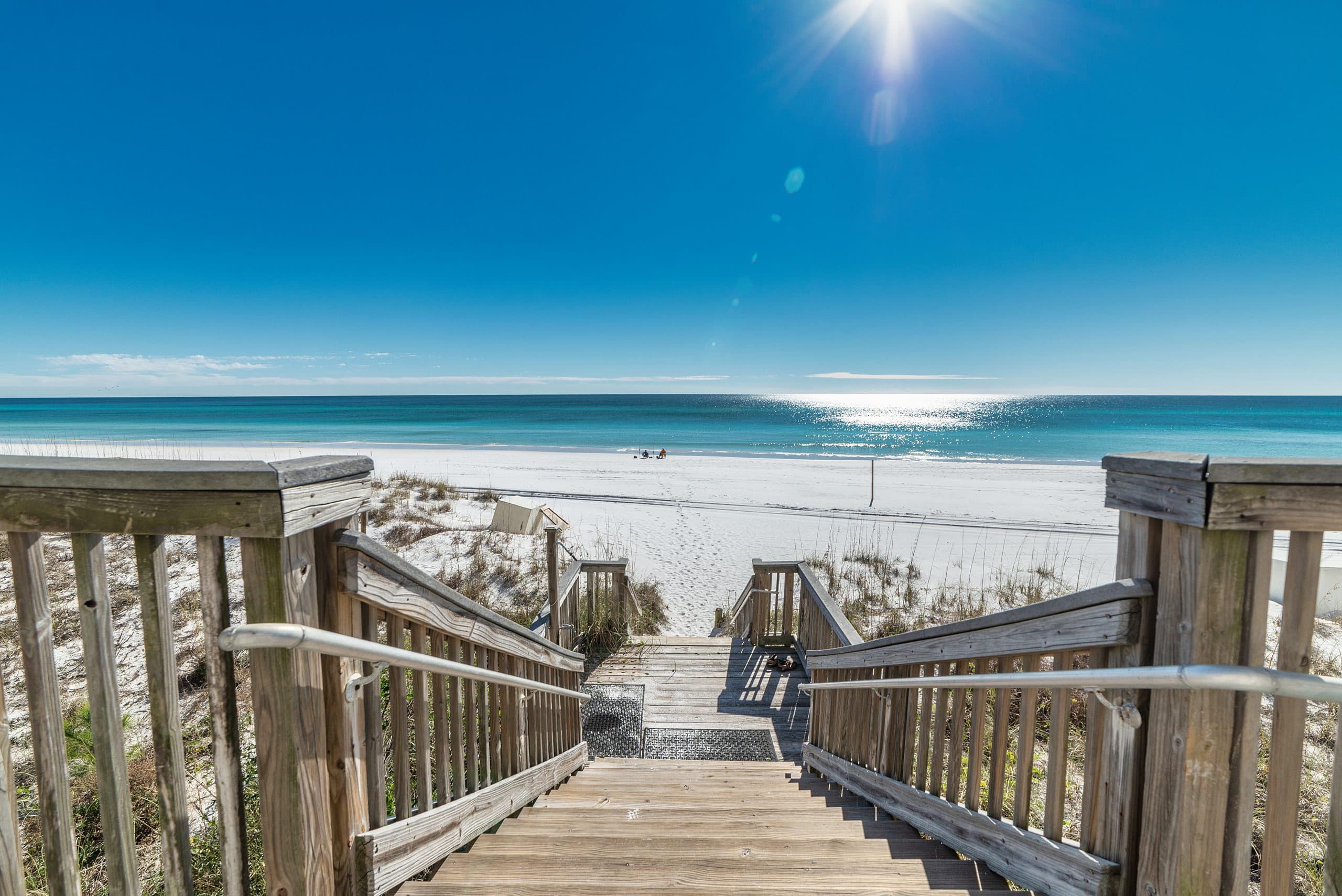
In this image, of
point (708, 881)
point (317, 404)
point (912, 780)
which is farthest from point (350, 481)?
point (317, 404)

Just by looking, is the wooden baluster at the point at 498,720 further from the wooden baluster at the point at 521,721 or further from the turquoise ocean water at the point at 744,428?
the turquoise ocean water at the point at 744,428

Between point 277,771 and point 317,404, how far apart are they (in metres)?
99.7

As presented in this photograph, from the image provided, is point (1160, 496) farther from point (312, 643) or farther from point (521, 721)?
point (521, 721)

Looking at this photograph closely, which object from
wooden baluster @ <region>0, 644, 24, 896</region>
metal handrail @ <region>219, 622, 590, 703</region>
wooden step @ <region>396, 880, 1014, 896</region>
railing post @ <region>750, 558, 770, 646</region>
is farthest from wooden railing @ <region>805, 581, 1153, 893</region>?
railing post @ <region>750, 558, 770, 646</region>

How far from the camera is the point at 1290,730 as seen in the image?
3.85ft

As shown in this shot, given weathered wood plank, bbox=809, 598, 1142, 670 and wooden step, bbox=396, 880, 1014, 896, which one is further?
wooden step, bbox=396, 880, 1014, 896

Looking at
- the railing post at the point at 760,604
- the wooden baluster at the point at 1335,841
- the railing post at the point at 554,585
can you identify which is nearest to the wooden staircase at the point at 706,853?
the wooden baluster at the point at 1335,841

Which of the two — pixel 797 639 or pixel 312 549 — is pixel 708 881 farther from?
pixel 797 639

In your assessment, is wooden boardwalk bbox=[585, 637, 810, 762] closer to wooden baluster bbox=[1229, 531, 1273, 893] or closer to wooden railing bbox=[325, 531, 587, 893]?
wooden railing bbox=[325, 531, 587, 893]

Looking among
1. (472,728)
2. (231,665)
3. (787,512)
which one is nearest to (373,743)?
(231,665)

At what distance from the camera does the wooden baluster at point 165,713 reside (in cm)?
115

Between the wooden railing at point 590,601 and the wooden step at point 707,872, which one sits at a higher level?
the wooden step at point 707,872

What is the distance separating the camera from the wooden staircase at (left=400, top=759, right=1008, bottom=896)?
1.96 m

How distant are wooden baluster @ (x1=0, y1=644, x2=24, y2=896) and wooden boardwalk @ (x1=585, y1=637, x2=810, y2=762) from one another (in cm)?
438
